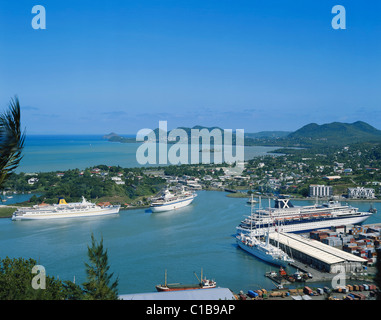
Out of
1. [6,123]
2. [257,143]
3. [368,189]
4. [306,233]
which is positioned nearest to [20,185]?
[306,233]

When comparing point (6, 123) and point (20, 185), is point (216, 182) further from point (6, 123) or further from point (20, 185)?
point (6, 123)

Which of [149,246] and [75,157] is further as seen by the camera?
[75,157]

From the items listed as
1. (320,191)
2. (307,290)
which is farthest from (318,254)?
(320,191)

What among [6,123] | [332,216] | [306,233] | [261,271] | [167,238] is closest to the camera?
[6,123]

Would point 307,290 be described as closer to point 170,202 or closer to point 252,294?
point 252,294

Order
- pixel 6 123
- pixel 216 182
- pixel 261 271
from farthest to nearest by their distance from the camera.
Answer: pixel 216 182 < pixel 261 271 < pixel 6 123

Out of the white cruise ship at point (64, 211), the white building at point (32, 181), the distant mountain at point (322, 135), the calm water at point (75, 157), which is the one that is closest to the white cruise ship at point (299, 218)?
the white cruise ship at point (64, 211)

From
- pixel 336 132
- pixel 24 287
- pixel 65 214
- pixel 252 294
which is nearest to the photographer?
pixel 24 287
